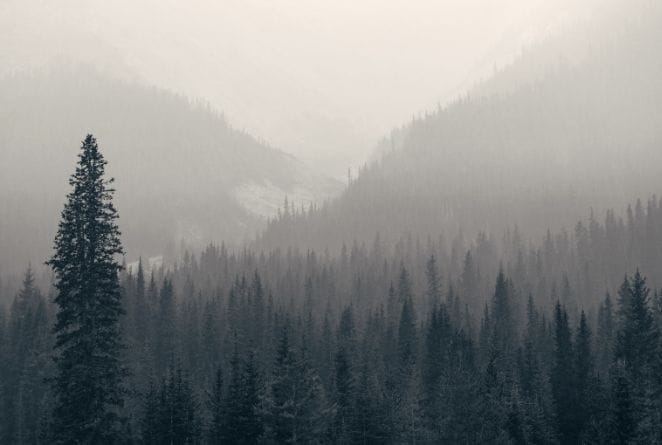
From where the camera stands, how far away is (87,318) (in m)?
41.0

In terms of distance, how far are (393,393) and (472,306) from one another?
67.6m

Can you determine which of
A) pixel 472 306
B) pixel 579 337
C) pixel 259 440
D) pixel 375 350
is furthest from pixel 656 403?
pixel 472 306

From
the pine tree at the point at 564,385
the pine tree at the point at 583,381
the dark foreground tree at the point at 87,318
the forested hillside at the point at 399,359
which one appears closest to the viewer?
the dark foreground tree at the point at 87,318

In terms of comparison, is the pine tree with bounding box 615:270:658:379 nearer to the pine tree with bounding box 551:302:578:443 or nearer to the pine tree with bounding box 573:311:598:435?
the pine tree with bounding box 573:311:598:435

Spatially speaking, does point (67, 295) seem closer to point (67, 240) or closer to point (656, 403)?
point (67, 240)

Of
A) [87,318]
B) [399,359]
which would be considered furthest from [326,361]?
[87,318]

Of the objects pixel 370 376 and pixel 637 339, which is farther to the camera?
pixel 637 339

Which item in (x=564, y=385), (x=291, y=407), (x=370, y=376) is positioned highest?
(x=370, y=376)

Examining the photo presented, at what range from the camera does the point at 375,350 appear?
348 feet

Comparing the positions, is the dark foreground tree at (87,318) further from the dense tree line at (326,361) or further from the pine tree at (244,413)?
the pine tree at (244,413)

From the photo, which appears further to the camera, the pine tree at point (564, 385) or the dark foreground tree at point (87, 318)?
the pine tree at point (564, 385)

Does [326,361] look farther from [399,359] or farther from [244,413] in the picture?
[244,413]

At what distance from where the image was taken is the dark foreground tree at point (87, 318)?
40.4 meters

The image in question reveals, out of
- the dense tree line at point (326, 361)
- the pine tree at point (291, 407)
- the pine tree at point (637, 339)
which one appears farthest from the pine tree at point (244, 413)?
the pine tree at point (637, 339)
